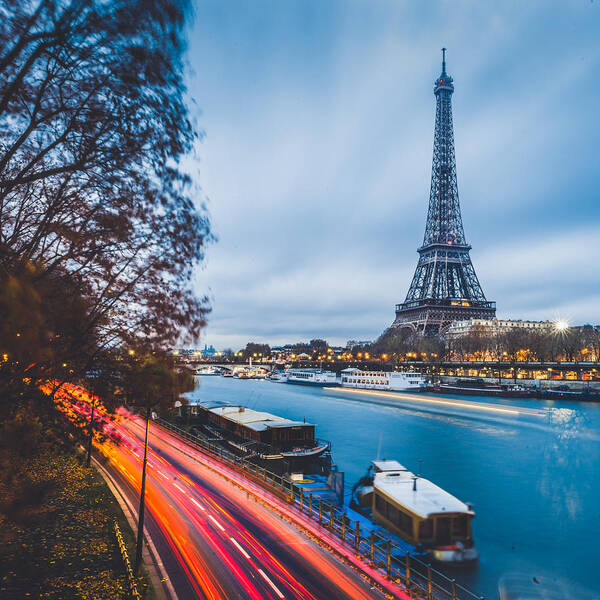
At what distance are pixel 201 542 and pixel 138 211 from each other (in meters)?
13.3

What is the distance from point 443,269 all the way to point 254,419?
394 feet

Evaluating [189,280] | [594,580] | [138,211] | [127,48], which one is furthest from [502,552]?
[127,48]

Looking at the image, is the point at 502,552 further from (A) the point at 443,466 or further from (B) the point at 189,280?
(B) the point at 189,280

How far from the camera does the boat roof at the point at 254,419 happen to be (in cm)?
3284

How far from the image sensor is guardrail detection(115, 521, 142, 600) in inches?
449

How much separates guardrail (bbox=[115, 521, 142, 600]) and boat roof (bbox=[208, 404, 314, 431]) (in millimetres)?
17902

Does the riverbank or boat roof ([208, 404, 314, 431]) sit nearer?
the riverbank

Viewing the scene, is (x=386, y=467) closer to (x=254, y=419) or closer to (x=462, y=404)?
(x=254, y=419)

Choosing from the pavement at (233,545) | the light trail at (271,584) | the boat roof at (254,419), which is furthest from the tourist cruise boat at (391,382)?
the light trail at (271,584)

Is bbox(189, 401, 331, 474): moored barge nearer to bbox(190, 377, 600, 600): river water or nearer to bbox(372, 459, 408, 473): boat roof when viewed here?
bbox(190, 377, 600, 600): river water

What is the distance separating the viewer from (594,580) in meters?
17.6

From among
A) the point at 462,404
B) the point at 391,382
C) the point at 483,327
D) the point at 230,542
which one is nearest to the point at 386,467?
the point at 230,542

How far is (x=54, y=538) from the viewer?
14820mm

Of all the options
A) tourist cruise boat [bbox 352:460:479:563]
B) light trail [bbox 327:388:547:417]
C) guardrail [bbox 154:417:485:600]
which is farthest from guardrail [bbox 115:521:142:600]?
light trail [bbox 327:388:547:417]
